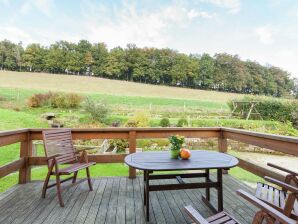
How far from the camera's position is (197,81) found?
115ft

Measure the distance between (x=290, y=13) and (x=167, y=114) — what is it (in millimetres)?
8659

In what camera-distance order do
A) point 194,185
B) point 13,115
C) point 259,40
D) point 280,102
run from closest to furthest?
point 194,185, point 13,115, point 280,102, point 259,40

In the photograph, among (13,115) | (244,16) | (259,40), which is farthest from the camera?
(259,40)

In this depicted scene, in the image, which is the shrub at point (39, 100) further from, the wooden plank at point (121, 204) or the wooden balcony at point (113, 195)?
the wooden plank at point (121, 204)

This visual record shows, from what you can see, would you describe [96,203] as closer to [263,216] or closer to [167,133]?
[167,133]

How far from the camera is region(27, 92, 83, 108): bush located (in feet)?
46.0

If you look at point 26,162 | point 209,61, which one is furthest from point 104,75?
point 26,162

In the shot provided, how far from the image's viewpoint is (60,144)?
10.5 ft

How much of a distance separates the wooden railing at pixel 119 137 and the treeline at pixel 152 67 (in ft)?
102

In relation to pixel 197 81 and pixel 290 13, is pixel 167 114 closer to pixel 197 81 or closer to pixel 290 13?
pixel 290 13

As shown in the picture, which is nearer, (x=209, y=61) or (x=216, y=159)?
(x=216, y=159)

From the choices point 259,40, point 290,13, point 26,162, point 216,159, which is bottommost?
point 26,162

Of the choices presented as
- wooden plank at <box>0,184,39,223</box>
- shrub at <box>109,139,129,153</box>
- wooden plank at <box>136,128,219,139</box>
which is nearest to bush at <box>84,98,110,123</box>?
shrub at <box>109,139,129,153</box>

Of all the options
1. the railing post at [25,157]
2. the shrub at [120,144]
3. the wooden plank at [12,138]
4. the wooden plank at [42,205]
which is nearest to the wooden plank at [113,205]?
the wooden plank at [42,205]
